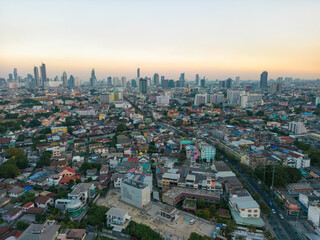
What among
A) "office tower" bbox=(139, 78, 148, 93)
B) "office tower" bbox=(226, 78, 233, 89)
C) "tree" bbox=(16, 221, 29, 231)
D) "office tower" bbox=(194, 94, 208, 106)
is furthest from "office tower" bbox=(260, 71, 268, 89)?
"tree" bbox=(16, 221, 29, 231)

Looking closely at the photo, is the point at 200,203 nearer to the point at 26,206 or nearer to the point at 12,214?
the point at 26,206

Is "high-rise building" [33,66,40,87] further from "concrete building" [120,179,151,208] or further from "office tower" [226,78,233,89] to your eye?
"concrete building" [120,179,151,208]

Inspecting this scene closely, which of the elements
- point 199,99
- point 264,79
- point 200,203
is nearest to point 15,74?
point 199,99

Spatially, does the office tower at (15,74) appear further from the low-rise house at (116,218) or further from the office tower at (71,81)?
the low-rise house at (116,218)

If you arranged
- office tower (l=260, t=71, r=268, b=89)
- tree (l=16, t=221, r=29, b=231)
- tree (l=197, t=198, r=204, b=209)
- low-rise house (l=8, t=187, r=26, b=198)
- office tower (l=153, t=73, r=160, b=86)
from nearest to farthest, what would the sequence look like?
1. tree (l=16, t=221, r=29, b=231)
2. tree (l=197, t=198, r=204, b=209)
3. low-rise house (l=8, t=187, r=26, b=198)
4. office tower (l=260, t=71, r=268, b=89)
5. office tower (l=153, t=73, r=160, b=86)

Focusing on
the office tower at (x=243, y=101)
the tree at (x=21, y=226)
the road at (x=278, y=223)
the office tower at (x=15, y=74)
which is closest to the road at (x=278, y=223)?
the road at (x=278, y=223)
